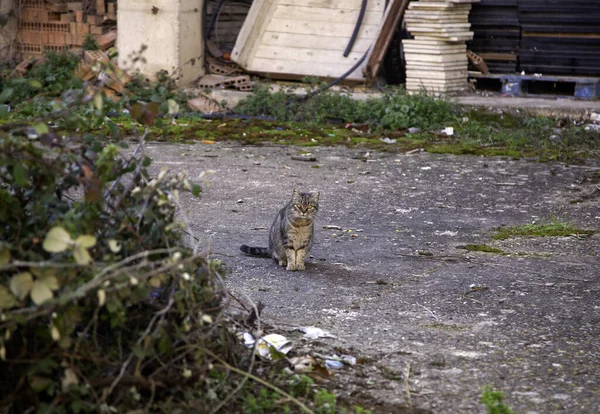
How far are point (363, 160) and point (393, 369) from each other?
496 centimetres

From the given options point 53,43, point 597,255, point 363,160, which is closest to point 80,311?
point 597,255

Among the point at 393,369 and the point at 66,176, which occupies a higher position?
the point at 66,176

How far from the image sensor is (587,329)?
4.33m

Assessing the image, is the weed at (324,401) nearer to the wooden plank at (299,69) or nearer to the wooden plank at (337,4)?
the wooden plank at (299,69)

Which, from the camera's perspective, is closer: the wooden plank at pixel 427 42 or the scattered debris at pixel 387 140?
the scattered debris at pixel 387 140

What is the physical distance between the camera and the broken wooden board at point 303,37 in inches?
447

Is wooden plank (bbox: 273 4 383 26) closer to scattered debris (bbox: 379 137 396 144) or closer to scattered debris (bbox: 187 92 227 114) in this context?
scattered debris (bbox: 187 92 227 114)

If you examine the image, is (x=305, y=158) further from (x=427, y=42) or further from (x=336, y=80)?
(x=427, y=42)

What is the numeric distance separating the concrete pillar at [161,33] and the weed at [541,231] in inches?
235

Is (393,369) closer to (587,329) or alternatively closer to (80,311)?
(587,329)

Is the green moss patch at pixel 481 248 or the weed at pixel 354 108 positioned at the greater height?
the weed at pixel 354 108

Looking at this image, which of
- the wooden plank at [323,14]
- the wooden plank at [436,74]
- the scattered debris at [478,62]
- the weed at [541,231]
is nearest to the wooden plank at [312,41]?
the wooden plank at [323,14]

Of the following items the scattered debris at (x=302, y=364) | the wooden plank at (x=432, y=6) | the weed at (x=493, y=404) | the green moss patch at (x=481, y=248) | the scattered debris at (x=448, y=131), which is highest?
the wooden plank at (x=432, y=6)

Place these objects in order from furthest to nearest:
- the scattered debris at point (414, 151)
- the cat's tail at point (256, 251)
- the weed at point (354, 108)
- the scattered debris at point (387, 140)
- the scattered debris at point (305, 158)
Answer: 1. the weed at point (354, 108)
2. the scattered debris at point (387, 140)
3. the scattered debris at point (414, 151)
4. the scattered debris at point (305, 158)
5. the cat's tail at point (256, 251)
